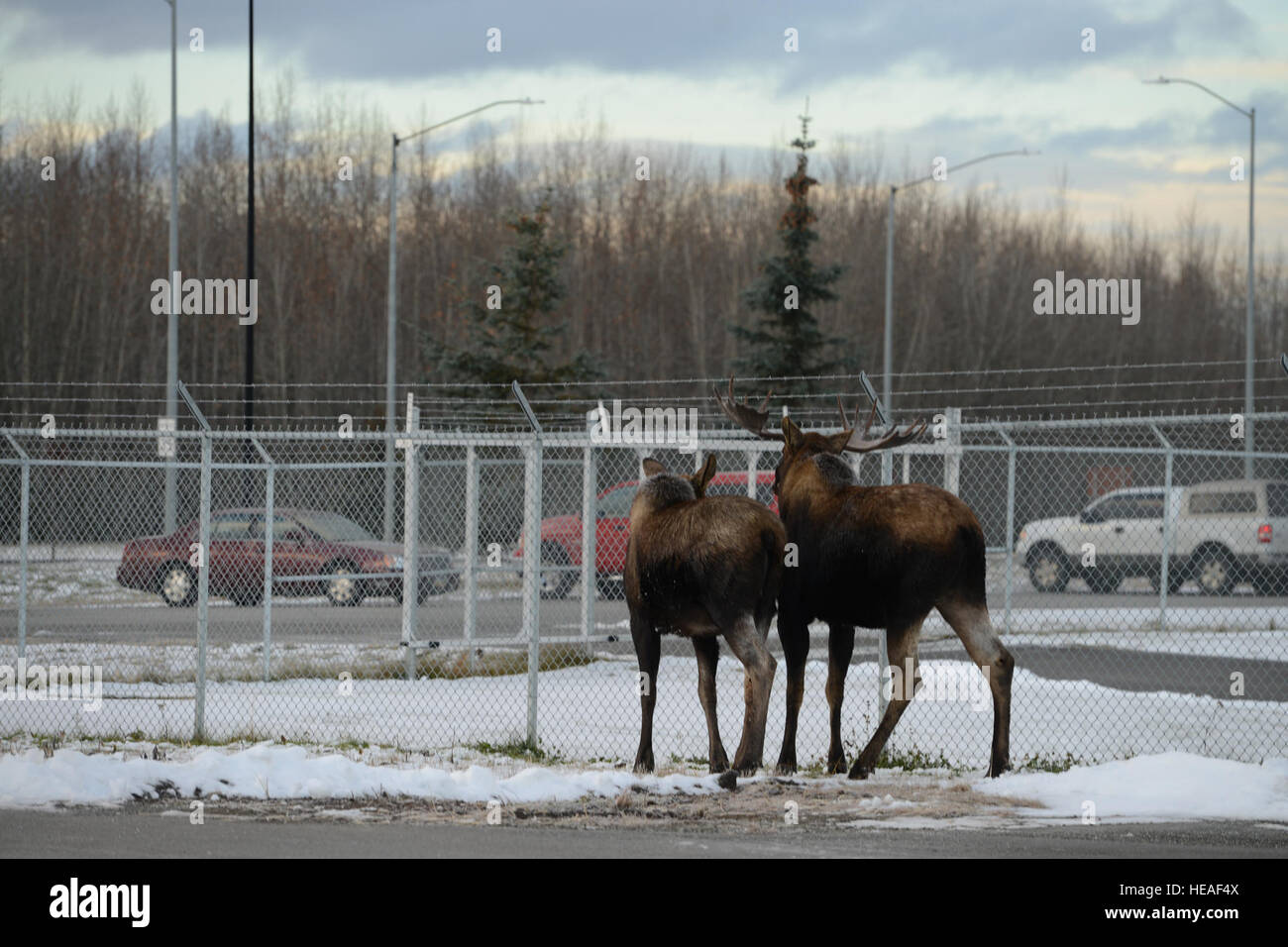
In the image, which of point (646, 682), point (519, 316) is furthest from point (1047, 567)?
point (646, 682)

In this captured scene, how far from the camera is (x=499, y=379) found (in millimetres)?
36406

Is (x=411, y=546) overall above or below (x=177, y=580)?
above

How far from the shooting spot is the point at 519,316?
124 feet

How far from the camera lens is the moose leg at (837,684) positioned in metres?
10.4

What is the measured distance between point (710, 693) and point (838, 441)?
2.02m

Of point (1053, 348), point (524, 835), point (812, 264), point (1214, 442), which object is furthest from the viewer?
point (1053, 348)

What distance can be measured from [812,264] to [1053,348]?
3499 centimetres

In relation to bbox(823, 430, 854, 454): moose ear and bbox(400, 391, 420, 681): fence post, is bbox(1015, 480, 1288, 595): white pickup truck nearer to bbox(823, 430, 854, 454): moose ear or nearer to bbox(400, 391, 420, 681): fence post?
bbox(400, 391, 420, 681): fence post

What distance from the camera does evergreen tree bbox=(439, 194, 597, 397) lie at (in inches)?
1462

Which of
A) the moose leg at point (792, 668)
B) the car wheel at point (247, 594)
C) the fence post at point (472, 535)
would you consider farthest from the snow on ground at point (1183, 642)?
the car wheel at point (247, 594)

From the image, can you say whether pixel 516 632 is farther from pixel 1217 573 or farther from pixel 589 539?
pixel 1217 573

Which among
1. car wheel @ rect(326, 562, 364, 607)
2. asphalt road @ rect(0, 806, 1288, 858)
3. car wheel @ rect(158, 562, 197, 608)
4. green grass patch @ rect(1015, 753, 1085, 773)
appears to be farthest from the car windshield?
asphalt road @ rect(0, 806, 1288, 858)
